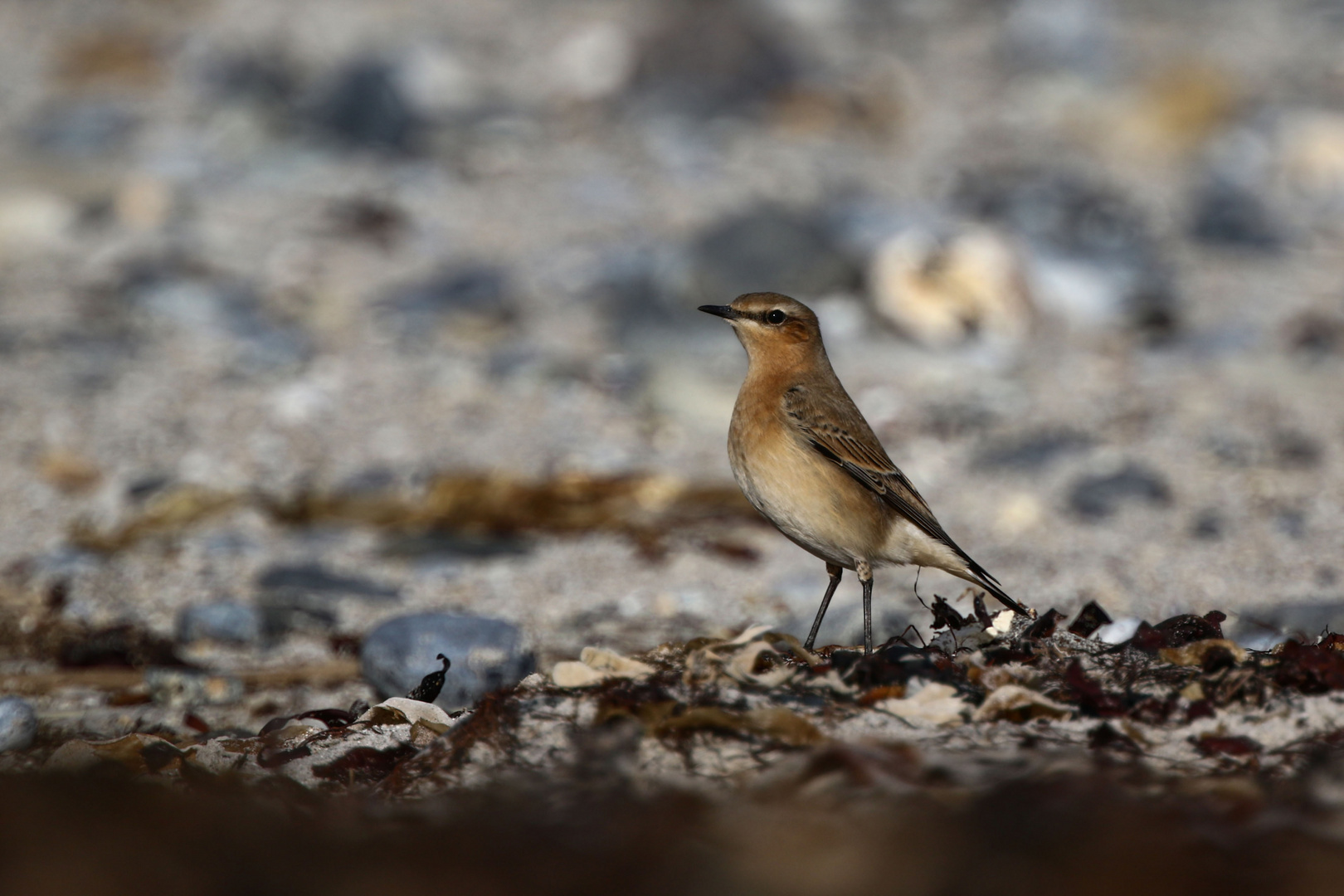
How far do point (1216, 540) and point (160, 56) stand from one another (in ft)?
38.0

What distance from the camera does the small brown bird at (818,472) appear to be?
5820 millimetres

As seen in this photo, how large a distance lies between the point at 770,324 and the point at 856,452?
2.40 ft

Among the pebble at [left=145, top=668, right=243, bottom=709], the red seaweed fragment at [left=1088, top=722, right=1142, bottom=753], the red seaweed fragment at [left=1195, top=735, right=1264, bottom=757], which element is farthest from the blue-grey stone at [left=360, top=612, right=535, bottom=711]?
the red seaweed fragment at [left=1195, top=735, right=1264, bottom=757]

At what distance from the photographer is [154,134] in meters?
13.6

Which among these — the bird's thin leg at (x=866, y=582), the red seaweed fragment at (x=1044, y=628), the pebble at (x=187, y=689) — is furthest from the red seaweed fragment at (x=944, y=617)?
the pebble at (x=187, y=689)

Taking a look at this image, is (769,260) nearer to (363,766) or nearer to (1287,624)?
(1287,624)

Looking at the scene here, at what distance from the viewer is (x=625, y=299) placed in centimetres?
1085

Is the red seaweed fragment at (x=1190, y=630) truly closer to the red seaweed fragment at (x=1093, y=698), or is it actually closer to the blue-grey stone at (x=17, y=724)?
the red seaweed fragment at (x=1093, y=698)

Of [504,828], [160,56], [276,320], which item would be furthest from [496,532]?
[160,56]

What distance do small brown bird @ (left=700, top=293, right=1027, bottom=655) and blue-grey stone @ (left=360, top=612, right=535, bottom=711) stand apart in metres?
1.15

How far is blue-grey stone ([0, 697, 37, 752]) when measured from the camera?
5.13 m

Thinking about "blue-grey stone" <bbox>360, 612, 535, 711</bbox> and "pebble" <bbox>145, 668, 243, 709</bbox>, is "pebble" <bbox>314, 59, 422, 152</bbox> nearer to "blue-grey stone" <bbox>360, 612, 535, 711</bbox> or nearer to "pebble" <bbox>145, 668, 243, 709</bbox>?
"pebble" <bbox>145, 668, 243, 709</bbox>

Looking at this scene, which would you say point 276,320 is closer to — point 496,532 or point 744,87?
point 496,532

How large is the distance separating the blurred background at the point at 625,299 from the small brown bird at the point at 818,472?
2.79 feet
